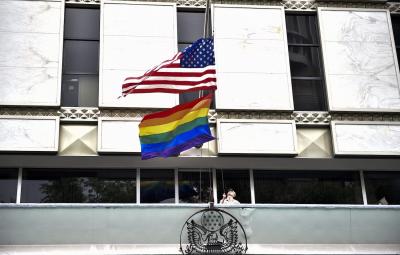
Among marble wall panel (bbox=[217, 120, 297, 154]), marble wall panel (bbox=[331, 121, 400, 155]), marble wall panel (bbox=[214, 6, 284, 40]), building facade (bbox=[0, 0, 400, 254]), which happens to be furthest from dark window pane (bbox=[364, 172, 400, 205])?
marble wall panel (bbox=[214, 6, 284, 40])

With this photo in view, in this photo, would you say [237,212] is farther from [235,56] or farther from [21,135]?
[21,135]

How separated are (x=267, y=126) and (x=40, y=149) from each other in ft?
22.0

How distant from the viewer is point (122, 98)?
736 inches

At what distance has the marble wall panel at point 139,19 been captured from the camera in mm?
19422

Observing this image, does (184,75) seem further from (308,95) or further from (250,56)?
(308,95)

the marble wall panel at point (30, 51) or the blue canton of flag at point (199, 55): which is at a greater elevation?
the marble wall panel at point (30, 51)

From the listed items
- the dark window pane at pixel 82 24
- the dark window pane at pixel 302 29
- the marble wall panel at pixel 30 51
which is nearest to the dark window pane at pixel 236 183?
the dark window pane at pixel 302 29

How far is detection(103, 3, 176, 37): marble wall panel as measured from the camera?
19.4 meters

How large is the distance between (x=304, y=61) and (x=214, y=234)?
7345 millimetres

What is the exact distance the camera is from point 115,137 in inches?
722

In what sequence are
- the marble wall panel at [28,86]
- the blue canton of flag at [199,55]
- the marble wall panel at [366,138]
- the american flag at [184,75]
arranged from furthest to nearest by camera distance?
the marble wall panel at [366,138]
the marble wall panel at [28,86]
the blue canton of flag at [199,55]
the american flag at [184,75]

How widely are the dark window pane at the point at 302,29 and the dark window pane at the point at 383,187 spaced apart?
4.78 m

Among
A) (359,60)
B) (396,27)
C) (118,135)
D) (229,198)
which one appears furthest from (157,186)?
(396,27)

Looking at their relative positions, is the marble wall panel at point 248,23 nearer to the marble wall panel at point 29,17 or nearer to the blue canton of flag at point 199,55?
the blue canton of flag at point 199,55
